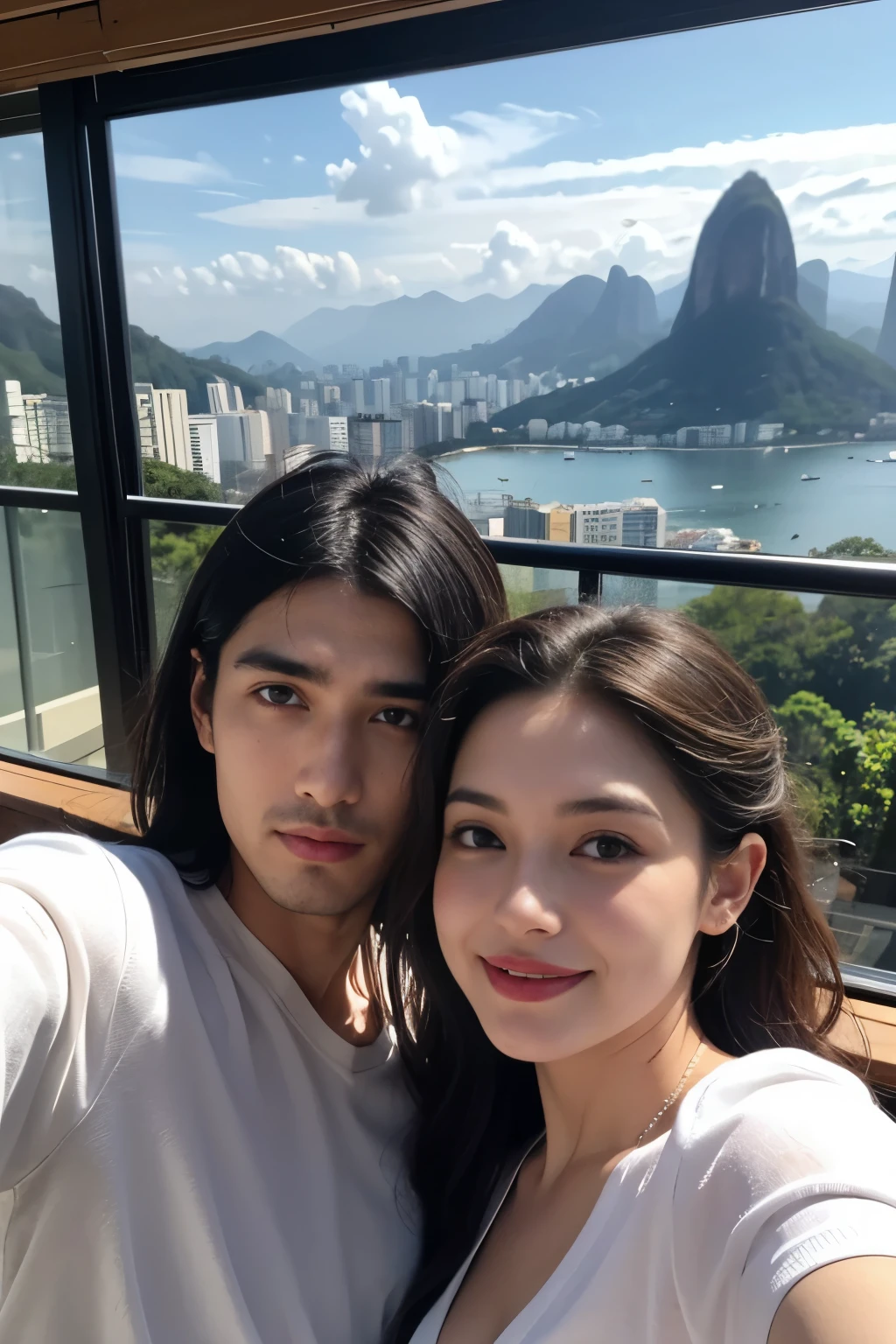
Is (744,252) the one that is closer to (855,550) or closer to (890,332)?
(890,332)

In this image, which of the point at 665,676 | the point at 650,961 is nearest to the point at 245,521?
the point at 665,676

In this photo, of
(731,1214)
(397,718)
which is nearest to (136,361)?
(397,718)

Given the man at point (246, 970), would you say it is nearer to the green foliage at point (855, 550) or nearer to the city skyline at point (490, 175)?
the green foliage at point (855, 550)

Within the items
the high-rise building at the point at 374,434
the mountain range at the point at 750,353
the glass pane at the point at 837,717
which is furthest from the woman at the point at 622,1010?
the high-rise building at the point at 374,434

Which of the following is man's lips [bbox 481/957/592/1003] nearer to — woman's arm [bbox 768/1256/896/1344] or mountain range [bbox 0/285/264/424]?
woman's arm [bbox 768/1256/896/1344]

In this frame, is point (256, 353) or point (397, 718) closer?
point (397, 718)

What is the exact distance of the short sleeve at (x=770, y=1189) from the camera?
61 cm

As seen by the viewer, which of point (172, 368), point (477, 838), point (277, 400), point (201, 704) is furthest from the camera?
point (172, 368)

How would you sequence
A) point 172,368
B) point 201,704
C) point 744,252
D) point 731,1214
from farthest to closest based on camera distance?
point 172,368, point 744,252, point 201,704, point 731,1214

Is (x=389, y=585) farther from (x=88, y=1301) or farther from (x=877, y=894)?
(x=877, y=894)

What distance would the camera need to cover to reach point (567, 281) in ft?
7.13

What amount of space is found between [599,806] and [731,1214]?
341 mm

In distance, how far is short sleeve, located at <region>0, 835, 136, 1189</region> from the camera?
833 mm

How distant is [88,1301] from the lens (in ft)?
2.84
